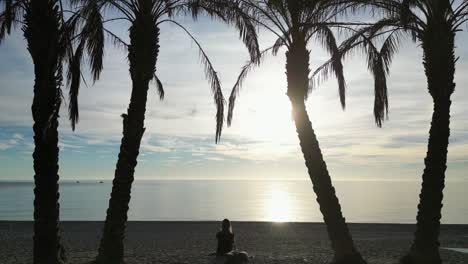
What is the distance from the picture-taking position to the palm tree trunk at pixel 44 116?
10.9 metres

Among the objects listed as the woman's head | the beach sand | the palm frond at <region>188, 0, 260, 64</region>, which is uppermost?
the palm frond at <region>188, 0, 260, 64</region>

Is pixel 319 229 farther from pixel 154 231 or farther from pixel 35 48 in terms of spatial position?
pixel 35 48

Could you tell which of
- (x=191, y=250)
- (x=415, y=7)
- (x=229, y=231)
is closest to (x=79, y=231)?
(x=191, y=250)

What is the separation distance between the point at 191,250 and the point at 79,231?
1054 centimetres

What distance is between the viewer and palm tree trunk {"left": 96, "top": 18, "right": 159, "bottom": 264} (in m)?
11.5

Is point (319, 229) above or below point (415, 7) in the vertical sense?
below

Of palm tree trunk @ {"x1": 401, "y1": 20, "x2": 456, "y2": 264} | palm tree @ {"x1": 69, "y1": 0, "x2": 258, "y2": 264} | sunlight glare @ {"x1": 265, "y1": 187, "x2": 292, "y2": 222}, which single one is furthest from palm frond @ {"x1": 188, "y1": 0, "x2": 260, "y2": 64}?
sunlight glare @ {"x1": 265, "y1": 187, "x2": 292, "y2": 222}

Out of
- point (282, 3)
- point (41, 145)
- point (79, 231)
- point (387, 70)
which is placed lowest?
point (79, 231)

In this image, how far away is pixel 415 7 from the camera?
1273cm

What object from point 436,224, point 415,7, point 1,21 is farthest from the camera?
point 1,21

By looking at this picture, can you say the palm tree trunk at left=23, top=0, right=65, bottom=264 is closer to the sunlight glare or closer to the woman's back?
the woman's back

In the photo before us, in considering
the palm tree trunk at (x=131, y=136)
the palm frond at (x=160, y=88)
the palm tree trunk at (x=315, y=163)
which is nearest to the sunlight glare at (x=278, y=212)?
the palm frond at (x=160, y=88)

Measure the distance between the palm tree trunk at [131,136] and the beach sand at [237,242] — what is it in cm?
204

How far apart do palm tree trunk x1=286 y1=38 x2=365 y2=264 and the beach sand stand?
187 cm
